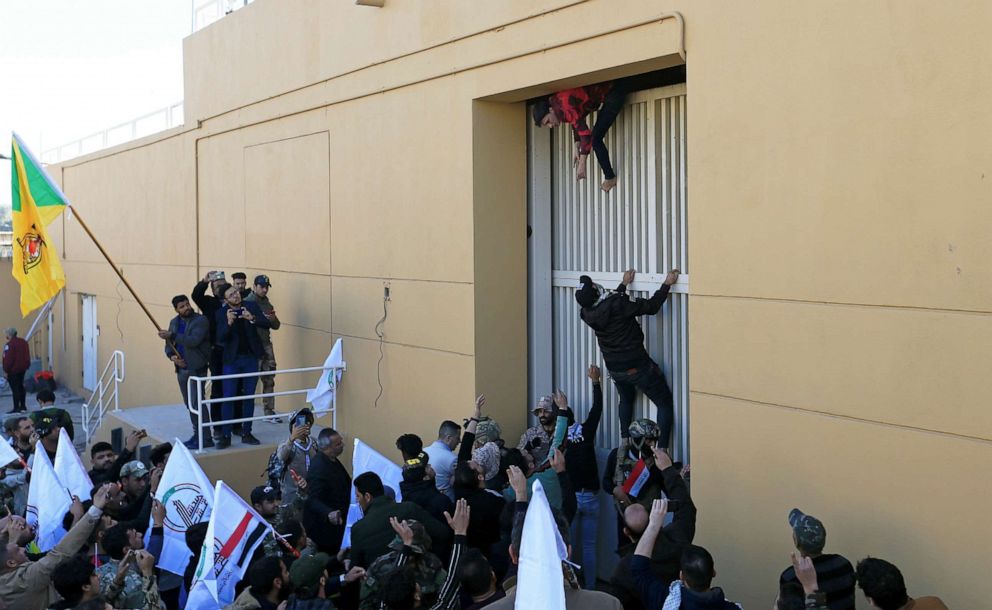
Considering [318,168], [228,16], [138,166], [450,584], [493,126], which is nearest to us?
[450,584]

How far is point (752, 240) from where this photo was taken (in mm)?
7480

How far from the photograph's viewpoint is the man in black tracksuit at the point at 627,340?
30.3ft

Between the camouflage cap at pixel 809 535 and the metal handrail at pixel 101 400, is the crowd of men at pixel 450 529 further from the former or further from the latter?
the metal handrail at pixel 101 400

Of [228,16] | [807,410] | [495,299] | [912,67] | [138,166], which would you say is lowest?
[807,410]

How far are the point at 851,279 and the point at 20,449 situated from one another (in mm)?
8674

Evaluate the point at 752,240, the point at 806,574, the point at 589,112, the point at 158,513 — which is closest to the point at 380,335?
the point at 589,112

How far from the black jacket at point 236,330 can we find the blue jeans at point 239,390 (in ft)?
0.31

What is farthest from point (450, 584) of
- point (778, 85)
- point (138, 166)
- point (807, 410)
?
point (138, 166)

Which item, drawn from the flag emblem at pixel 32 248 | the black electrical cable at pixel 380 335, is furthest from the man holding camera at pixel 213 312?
the black electrical cable at pixel 380 335

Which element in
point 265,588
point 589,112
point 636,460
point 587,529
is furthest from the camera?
point 589,112

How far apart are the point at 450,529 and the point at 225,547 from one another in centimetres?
153

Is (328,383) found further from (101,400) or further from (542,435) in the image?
(101,400)

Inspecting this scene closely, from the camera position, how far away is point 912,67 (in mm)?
6406

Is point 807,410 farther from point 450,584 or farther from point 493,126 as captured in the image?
point 493,126
